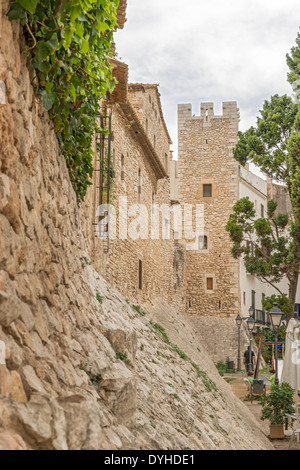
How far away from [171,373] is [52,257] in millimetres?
5611

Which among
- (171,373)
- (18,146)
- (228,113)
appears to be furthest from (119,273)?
(228,113)

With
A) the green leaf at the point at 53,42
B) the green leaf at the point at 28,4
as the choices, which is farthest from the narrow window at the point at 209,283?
the green leaf at the point at 28,4

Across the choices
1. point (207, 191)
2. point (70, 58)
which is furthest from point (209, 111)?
point (70, 58)

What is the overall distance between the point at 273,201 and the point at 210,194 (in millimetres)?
13220

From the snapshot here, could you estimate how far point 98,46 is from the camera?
5359 mm

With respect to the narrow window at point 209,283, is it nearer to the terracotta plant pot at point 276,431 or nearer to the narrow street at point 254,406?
the narrow street at point 254,406

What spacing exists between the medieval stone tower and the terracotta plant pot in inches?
730

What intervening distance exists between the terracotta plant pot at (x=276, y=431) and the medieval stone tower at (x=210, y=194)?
18.5 m

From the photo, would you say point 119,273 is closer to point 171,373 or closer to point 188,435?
point 171,373

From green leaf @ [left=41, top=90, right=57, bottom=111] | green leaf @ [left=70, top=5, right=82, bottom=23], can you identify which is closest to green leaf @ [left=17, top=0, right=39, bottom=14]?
green leaf @ [left=70, top=5, right=82, bottom=23]

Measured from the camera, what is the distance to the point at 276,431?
11.7 meters

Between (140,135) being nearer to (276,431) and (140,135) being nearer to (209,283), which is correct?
(276,431)

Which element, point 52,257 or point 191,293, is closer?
point 52,257

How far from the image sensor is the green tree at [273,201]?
17719 mm
